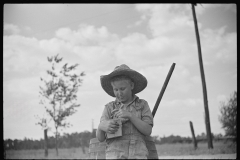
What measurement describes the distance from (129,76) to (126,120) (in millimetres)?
581

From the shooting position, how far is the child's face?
8.50ft

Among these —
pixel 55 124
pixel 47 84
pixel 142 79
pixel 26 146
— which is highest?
pixel 47 84

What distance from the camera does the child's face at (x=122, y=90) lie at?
8.50ft

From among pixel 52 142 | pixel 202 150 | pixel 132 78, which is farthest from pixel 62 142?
pixel 132 78

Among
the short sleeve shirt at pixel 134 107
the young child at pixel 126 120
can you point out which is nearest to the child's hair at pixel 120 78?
the young child at pixel 126 120

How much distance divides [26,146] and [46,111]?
10.1 feet

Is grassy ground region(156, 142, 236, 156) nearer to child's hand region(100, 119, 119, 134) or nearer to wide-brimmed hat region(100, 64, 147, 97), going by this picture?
wide-brimmed hat region(100, 64, 147, 97)

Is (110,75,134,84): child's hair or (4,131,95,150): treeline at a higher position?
(110,75,134,84): child's hair

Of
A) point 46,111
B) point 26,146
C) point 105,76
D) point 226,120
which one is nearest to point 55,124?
point 46,111

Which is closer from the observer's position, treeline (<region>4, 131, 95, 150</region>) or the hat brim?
the hat brim

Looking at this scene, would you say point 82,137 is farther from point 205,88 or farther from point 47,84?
point 205,88

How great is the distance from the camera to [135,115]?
255cm

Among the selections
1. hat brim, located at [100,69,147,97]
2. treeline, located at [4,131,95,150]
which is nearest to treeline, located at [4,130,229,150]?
treeline, located at [4,131,95,150]

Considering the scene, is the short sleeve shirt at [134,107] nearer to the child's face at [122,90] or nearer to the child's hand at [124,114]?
the child's face at [122,90]
